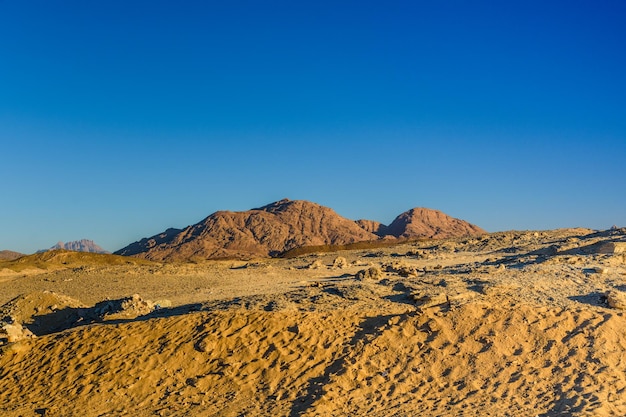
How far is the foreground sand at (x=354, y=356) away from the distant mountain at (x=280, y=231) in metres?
53.8

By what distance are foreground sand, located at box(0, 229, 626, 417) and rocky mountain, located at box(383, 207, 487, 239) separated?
208 ft

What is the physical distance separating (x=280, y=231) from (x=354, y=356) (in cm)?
6573

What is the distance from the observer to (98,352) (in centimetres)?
1138

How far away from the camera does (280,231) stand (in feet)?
248

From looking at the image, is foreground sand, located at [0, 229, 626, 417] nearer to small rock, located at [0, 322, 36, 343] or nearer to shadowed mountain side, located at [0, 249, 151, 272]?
small rock, located at [0, 322, 36, 343]

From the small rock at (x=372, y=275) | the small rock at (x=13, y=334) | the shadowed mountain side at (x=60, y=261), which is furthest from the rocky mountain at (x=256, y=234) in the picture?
the small rock at (x=13, y=334)

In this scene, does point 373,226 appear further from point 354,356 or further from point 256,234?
point 354,356

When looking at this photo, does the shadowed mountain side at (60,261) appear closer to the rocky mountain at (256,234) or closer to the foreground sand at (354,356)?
the rocky mountain at (256,234)

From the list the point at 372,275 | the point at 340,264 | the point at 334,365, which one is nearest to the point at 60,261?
the point at 340,264

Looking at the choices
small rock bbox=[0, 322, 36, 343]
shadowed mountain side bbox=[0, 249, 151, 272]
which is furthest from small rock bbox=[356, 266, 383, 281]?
shadowed mountain side bbox=[0, 249, 151, 272]

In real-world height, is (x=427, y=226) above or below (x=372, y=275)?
above

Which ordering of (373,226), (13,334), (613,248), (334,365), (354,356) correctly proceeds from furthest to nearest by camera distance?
(373,226)
(613,248)
(13,334)
(354,356)
(334,365)

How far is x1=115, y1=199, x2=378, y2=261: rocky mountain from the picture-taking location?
231ft

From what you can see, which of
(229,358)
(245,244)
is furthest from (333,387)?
(245,244)
